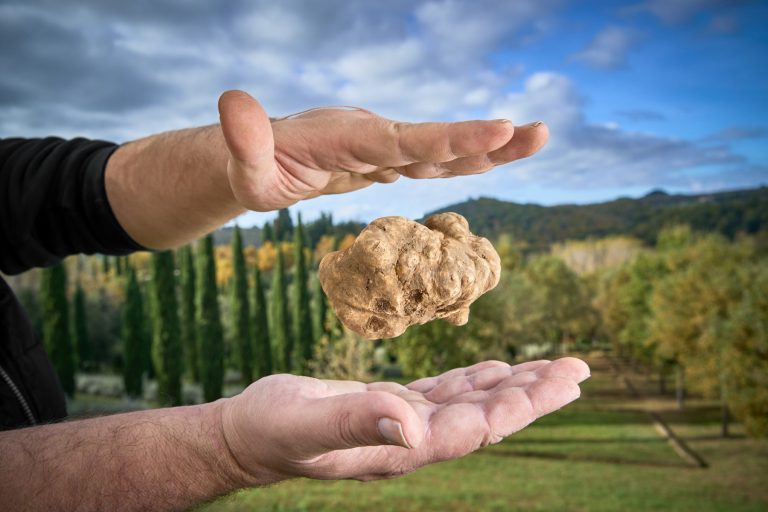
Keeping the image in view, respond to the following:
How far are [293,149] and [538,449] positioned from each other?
17988mm

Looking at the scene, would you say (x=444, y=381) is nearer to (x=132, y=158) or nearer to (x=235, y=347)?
(x=132, y=158)

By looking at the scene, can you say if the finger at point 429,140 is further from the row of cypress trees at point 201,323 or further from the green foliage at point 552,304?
the green foliage at point 552,304

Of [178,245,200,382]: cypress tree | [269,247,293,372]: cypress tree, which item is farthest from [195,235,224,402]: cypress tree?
[269,247,293,372]: cypress tree

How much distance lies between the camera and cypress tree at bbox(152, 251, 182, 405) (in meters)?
20.3

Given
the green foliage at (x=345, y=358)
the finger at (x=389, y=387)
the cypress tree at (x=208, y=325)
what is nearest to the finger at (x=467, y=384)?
the finger at (x=389, y=387)

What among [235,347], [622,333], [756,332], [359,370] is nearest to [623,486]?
[756,332]

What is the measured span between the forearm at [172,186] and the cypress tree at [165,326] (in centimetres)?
1802

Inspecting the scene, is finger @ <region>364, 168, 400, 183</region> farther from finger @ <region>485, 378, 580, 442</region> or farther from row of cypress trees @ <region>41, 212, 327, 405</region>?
row of cypress trees @ <region>41, 212, 327, 405</region>

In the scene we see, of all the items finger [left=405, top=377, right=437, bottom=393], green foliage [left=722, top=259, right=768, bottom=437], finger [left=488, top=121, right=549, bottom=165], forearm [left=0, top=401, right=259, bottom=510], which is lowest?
green foliage [left=722, top=259, right=768, bottom=437]

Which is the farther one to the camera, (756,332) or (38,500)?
(756,332)

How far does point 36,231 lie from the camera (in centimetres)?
338

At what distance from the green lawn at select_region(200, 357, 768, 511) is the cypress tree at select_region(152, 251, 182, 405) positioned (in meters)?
8.48

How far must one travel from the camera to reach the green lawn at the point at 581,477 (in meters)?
12.6

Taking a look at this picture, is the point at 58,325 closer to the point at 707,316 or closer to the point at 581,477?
the point at 581,477
